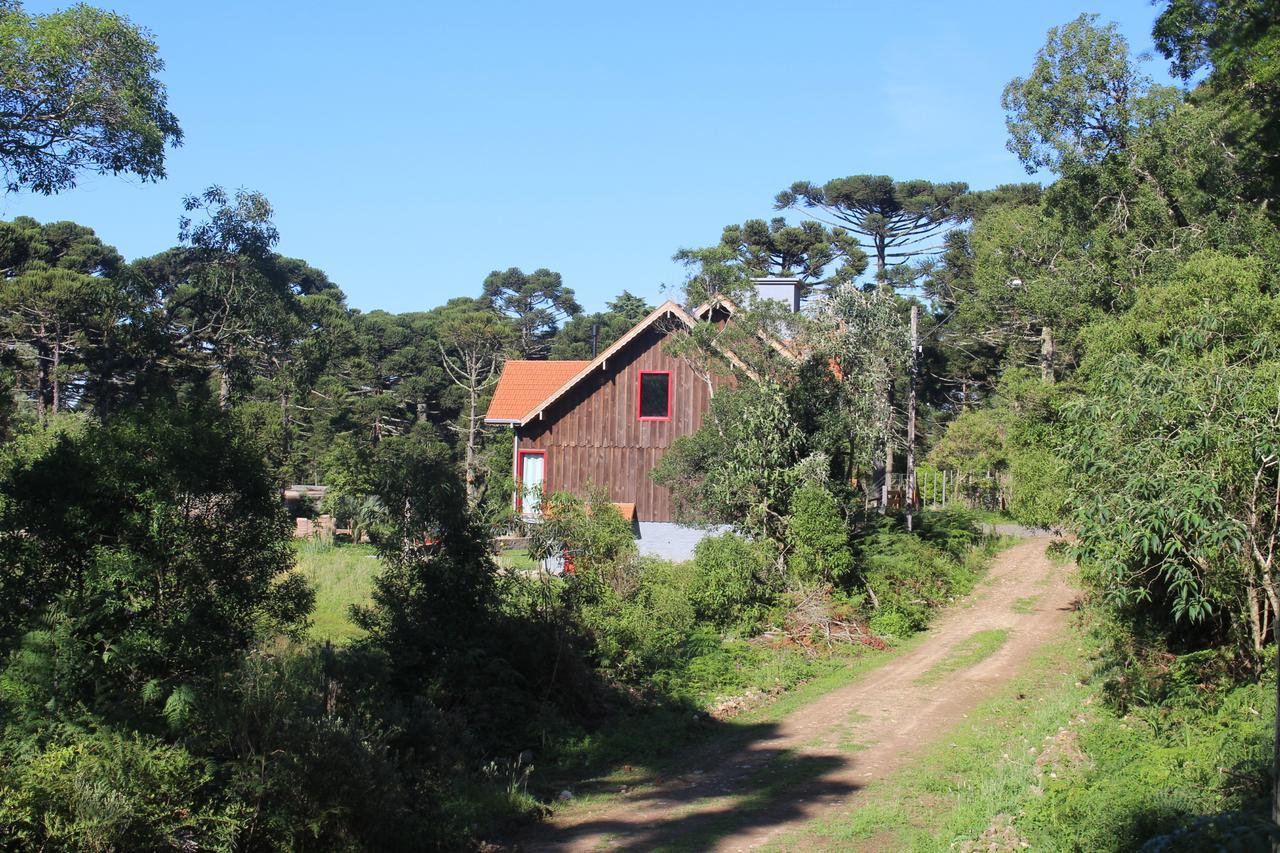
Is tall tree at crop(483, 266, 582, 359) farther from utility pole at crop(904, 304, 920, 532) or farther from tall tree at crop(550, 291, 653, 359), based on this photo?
utility pole at crop(904, 304, 920, 532)

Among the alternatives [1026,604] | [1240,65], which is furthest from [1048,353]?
[1240,65]

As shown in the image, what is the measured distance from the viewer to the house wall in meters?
30.7

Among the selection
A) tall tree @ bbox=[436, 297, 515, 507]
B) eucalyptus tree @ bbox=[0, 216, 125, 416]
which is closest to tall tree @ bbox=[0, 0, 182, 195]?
eucalyptus tree @ bbox=[0, 216, 125, 416]

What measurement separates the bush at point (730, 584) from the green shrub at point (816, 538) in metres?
0.64

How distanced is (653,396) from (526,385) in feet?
17.0

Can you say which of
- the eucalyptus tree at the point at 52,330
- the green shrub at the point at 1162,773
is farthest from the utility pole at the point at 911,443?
the eucalyptus tree at the point at 52,330

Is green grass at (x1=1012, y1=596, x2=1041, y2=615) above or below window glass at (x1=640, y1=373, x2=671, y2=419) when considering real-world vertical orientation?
below

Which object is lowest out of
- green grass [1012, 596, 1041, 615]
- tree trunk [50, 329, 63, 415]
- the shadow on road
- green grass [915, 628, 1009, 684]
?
the shadow on road

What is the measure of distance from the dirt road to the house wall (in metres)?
10.9

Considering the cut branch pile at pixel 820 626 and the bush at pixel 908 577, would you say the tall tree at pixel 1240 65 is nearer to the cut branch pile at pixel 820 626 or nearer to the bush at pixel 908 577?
the bush at pixel 908 577

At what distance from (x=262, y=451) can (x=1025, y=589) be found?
18749mm

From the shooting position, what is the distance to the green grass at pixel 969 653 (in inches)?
690

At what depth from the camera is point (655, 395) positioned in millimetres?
31000

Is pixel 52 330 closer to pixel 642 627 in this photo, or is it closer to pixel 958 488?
pixel 642 627
